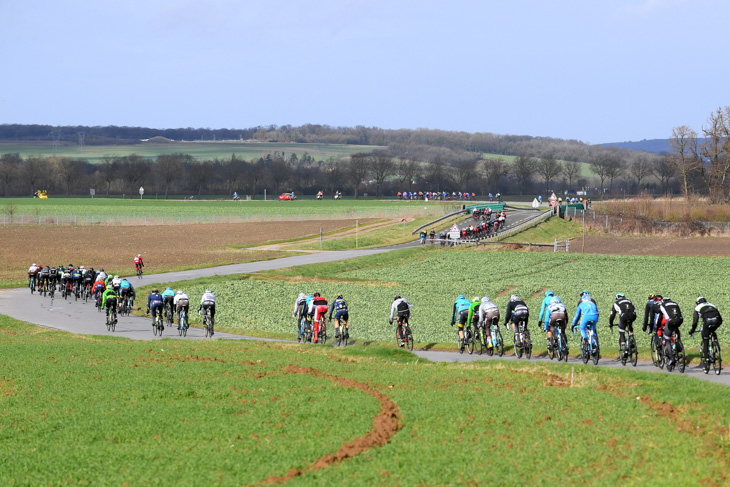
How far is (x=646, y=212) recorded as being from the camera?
296ft

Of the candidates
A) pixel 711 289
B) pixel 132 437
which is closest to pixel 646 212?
pixel 711 289

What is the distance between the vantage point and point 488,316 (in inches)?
997

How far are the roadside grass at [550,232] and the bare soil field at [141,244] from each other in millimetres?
22719

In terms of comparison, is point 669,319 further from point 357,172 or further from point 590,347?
point 357,172

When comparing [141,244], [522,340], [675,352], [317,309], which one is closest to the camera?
[675,352]

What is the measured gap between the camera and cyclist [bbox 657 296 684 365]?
2088 cm

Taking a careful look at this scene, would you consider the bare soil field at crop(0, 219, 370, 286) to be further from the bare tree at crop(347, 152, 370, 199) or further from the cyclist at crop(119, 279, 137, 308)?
the bare tree at crop(347, 152, 370, 199)

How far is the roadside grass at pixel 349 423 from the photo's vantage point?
40.2ft

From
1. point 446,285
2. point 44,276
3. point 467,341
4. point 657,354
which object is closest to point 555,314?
point 657,354

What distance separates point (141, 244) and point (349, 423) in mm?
67361

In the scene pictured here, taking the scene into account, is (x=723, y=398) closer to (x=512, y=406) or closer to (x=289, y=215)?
(x=512, y=406)

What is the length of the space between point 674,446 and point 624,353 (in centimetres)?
1042

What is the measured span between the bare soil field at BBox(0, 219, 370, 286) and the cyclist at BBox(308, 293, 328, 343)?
29744 mm

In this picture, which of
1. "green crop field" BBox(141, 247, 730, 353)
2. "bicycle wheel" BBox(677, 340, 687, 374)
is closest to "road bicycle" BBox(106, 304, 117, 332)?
"green crop field" BBox(141, 247, 730, 353)
